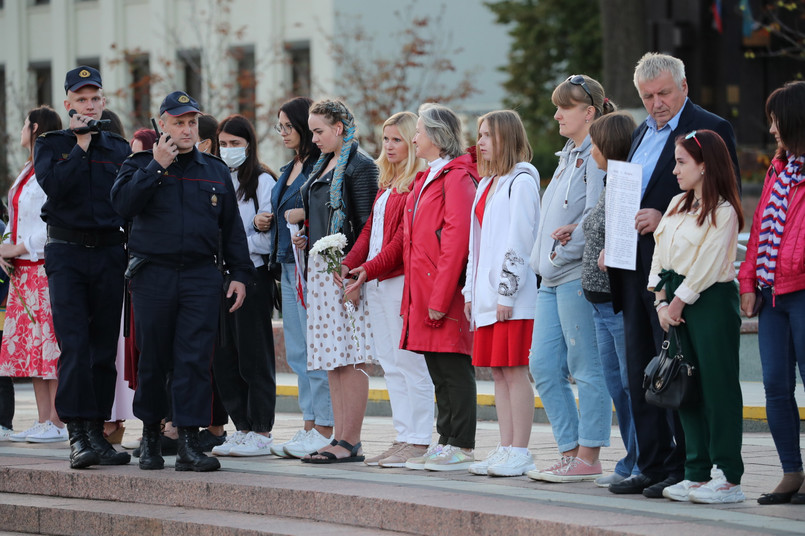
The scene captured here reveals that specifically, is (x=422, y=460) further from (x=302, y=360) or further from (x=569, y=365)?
(x=302, y=360)

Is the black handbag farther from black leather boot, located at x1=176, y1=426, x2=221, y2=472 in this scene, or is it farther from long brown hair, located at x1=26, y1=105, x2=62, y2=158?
long brown hair, located at x1=26, y1=105, x2=62, y2=158

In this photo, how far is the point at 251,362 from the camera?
851cm

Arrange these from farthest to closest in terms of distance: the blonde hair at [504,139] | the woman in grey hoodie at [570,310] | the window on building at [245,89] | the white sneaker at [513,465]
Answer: the window on building at [245,89] → the blonde hair at [504,139] → the white sneaker at [513,465] → the woman in grey hoodie at [570,310]

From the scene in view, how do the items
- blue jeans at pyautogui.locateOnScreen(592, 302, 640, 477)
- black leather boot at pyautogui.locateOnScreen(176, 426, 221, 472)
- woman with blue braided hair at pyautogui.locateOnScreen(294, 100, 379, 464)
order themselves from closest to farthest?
blue jeans at pyautogui.locateOnScreen(592, 302, 640, 477)
black leather boot at pyautogui.locateOnScreen(176, 426, 221, 472)
woman with blue braided hair at pyautogui.locateOnScreen(294, 100, 379, 464)

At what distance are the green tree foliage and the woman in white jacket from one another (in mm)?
26435

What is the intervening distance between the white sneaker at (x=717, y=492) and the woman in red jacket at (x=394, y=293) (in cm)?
217

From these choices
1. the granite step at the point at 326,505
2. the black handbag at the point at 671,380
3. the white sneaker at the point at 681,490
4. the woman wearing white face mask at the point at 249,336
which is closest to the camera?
the granite step at the point at 326,505

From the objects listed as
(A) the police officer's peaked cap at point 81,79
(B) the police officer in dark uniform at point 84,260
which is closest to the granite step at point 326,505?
(B) the police officer in dark uniform at point 84,260

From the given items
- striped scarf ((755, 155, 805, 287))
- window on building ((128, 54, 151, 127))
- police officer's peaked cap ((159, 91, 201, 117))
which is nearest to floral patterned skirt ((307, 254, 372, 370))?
police officer's peaked cap ((159, 91, 201, 117))

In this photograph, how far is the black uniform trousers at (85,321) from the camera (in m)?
7.99

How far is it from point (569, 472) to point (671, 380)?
109 centimetres

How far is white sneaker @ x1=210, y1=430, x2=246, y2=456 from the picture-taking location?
27.5 ft

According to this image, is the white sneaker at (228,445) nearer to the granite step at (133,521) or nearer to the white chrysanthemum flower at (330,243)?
the granite step at (133,521)

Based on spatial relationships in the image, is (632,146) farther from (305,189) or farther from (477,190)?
(305,189)
